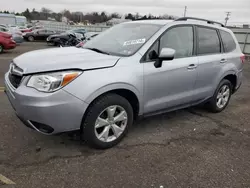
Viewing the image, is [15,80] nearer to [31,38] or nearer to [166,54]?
[166,54]

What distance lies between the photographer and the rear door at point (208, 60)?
414cm

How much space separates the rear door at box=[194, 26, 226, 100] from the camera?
4.14 meters

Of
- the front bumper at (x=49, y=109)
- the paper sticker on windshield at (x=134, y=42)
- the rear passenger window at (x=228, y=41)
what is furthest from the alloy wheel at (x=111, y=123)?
the rear passenger window at (x=228, y=41)

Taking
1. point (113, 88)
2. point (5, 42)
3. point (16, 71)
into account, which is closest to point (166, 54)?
point (113, 88)

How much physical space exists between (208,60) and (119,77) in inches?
76.3

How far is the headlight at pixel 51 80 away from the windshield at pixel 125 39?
0.92 meters

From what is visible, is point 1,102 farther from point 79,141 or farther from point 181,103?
point 181,103

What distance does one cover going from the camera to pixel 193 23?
163 inches

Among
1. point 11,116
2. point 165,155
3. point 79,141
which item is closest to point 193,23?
point 165,155

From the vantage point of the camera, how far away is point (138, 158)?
123 inches

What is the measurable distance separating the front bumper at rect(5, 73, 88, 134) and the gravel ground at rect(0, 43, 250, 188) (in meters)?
0.46

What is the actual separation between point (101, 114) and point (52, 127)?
2.08ft

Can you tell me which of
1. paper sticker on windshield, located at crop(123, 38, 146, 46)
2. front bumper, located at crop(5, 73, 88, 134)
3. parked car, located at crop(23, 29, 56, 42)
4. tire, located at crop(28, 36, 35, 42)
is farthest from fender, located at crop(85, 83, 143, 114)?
tire, located at crop(28, 36, 35, 42)

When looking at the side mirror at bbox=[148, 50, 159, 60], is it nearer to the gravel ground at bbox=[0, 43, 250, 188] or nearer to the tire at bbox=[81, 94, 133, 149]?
the tire at bbox=[81, 94, 133, 149]
